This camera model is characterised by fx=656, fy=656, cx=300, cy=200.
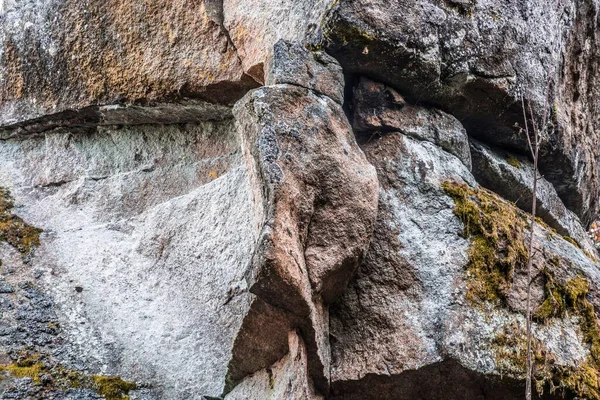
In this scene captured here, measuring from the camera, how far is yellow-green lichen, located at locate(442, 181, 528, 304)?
261 centimetres

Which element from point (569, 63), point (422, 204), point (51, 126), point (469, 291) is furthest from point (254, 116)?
point (569, 63)

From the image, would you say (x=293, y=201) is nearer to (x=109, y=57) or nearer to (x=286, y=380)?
(x=286, y=380)

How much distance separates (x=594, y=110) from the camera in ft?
13.9

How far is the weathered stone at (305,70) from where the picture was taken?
265 cm

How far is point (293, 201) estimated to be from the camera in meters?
2.38

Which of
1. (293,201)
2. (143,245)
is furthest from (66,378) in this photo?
(293,201)

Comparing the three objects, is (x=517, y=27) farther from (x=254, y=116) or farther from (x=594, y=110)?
(x=254, y=116)

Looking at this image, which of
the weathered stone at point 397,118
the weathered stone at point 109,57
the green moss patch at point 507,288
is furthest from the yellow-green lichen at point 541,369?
the weathered stone at point 109,57

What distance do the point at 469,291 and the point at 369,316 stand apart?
403 mm

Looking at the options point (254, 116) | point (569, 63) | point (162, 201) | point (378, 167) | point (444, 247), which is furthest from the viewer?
point (569, 63)

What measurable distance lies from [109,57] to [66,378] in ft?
6.20

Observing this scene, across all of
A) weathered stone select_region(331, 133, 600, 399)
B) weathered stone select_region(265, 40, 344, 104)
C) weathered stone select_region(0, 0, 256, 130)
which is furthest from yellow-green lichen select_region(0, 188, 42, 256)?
weathered stone select_region(331, 133, 600, 399)

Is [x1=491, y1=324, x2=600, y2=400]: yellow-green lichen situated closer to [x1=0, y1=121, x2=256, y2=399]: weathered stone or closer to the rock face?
the rock face

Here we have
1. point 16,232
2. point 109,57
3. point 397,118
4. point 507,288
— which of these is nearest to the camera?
point 507,288
